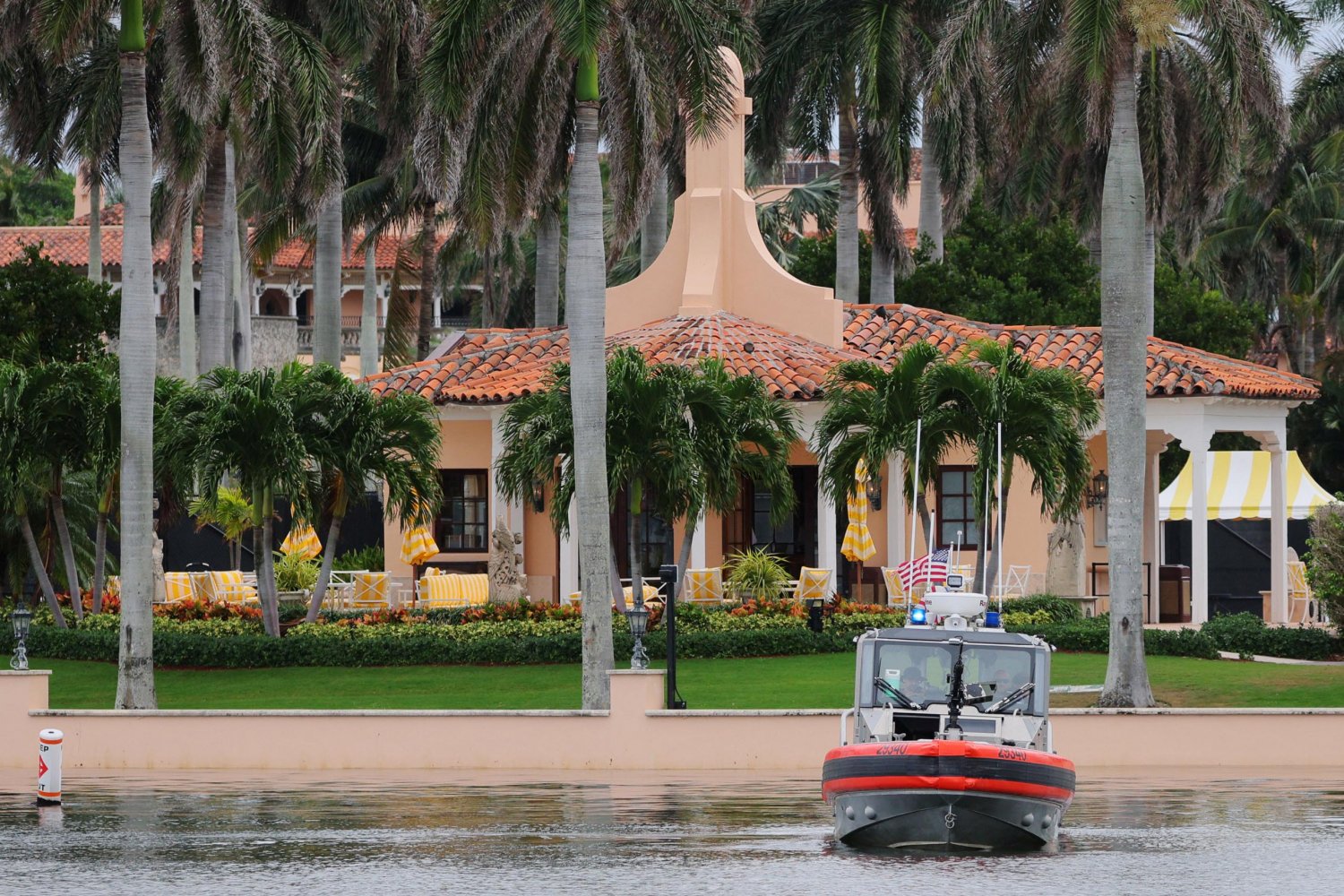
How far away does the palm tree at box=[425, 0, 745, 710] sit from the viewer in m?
23.0

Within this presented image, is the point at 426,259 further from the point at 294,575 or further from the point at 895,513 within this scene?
the point at 895,513

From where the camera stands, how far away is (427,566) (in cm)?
3422

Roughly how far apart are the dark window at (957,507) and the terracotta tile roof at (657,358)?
254cm

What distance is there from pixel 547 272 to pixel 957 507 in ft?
47.8

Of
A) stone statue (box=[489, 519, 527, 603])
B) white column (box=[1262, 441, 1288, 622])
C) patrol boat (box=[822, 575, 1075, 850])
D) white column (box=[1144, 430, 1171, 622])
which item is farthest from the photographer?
white column (box=[1144, 430, 1171, 622])

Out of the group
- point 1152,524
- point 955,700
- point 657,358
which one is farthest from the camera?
point 1152,524

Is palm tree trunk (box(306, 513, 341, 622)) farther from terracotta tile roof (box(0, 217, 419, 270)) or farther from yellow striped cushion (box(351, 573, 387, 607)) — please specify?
terracotta tile roof (box(0, 217, 419, 270))

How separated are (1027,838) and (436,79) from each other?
1195 cm

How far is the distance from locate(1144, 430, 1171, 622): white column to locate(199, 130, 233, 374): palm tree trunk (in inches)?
639

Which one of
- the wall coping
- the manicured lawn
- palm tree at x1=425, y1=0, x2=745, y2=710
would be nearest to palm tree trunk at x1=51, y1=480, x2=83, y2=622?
the manicured lawn

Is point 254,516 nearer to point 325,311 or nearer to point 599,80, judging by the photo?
point 599,80

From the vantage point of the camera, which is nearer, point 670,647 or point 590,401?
point 670,647

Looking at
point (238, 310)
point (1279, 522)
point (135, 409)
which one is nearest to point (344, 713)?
point (135, 409)

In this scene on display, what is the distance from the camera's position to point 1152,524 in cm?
3578
